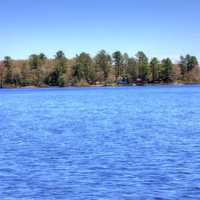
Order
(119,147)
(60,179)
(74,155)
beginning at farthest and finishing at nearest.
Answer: (119,147), (74,155), (60,179)

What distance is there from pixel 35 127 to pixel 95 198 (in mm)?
31153

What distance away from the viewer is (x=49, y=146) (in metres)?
34.8

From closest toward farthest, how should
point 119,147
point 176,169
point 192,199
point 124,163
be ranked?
point 192,199 → point 176,169 → point 124,163 → point 119,147

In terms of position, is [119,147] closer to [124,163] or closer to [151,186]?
[124,163]

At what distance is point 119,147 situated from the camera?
33.8m

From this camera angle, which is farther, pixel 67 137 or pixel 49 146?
pixel 67 137

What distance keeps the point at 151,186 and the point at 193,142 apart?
558 inches

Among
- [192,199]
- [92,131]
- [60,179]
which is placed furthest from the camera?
[92,131]

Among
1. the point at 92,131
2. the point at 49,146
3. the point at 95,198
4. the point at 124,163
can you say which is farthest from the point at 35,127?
the point at 95,198

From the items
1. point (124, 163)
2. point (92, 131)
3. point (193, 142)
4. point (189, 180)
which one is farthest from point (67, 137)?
point (189, 180)

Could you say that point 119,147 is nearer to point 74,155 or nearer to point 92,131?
point 74,155

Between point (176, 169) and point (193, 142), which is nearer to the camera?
point (176, 169)

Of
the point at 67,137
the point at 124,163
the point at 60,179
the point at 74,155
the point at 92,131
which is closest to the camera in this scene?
the point at 60,179

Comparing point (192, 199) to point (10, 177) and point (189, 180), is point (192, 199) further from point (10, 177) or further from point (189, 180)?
point (10, 177)
